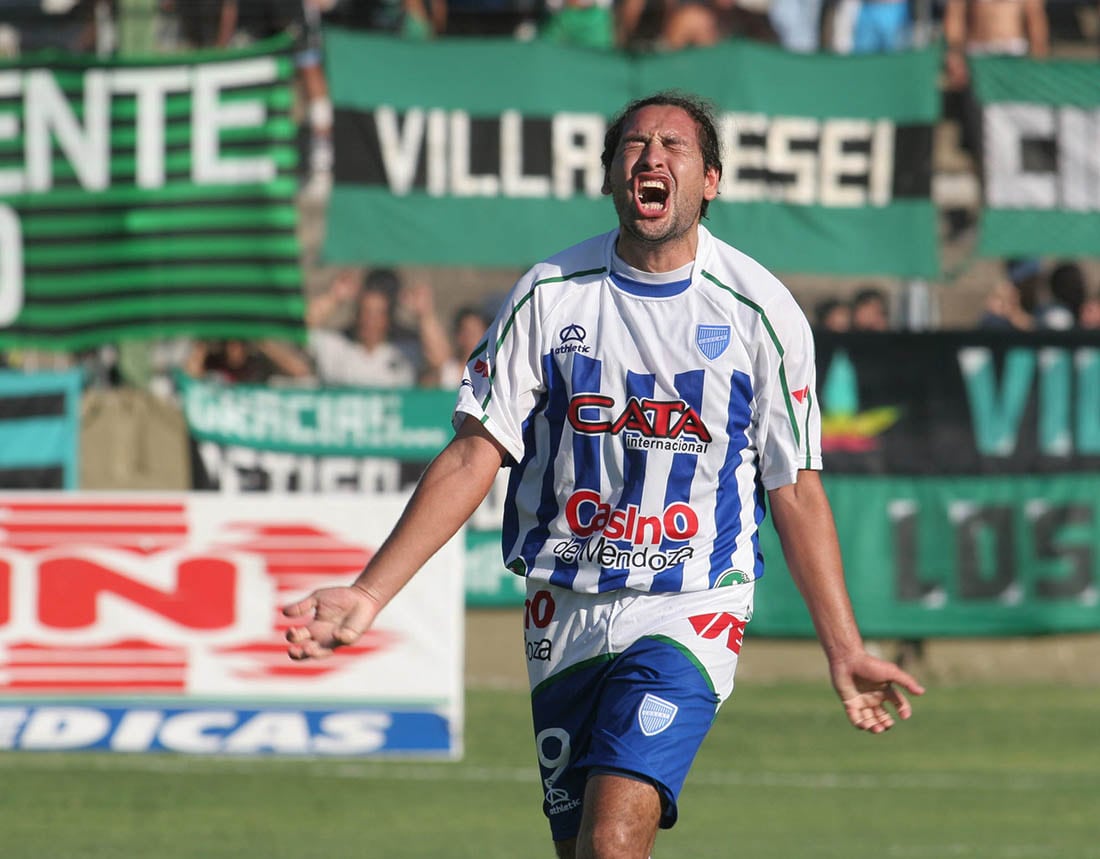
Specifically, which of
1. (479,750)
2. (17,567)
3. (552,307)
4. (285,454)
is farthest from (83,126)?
(552,307)

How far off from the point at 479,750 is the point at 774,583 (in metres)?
2.91

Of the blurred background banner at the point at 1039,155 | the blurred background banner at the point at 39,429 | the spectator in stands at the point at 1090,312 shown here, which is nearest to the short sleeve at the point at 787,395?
the blurred background banner at the point at 1039,155

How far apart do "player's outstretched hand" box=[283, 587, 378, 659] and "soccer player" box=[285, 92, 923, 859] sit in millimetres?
380

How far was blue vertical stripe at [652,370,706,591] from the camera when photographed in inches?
194

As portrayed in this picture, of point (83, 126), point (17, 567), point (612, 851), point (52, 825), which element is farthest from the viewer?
point (83, 126)

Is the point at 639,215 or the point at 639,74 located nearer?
the point at 639,215

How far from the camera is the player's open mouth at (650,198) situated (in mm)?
4836

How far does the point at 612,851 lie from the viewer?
459 centimetres

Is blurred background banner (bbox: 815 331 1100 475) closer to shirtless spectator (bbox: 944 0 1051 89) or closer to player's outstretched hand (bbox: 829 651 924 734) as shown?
shirtless spectator (bbox: 944 0 1051 89)

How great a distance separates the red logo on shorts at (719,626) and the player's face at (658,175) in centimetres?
96

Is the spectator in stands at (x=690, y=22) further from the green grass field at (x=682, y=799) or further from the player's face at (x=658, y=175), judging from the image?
the player's face at (x=658, y=175)

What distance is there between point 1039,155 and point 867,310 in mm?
1504

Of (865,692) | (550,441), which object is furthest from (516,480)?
(865,692)

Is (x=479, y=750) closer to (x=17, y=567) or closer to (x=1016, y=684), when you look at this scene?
(x=17, y=567)
